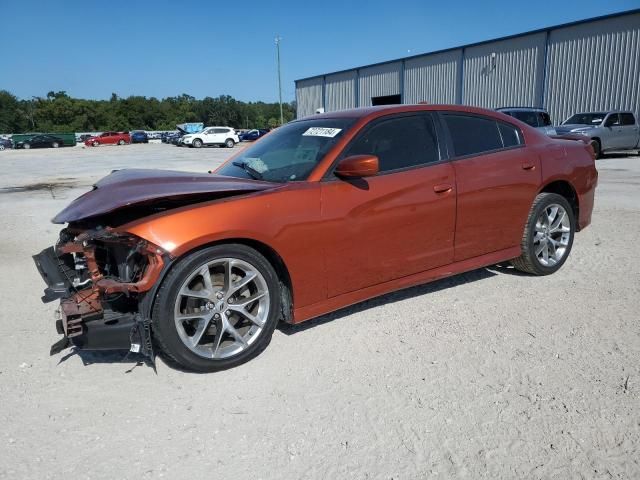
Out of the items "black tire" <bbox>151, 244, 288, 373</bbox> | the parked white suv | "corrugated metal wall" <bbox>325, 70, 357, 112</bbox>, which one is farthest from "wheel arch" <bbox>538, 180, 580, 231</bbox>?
the parked white suv

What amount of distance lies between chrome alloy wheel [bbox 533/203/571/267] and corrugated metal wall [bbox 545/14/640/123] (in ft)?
68.0

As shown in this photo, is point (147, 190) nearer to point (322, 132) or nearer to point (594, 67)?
point (322, 132)

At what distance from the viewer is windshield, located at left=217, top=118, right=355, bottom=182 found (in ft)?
11.7

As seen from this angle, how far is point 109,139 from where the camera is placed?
52.1 meters

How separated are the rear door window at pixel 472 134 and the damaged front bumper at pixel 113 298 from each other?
8.24 feet

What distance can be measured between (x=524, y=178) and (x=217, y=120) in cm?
11146

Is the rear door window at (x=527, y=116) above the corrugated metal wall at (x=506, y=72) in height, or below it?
below

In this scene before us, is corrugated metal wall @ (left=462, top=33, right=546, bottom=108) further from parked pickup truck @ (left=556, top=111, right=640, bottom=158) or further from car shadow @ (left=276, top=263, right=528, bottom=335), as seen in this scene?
car shadow @ (left=276, top=263, right=528, bottom=335)

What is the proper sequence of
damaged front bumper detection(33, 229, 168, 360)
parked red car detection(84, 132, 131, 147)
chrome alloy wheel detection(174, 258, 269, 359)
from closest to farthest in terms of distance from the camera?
1. damaged front bumper detection(33, 229, 168, 360)
2. chrome alloy wheel detection(174, 258, 269, 359)
3. parked red car detection(84, 132, 131, 147)

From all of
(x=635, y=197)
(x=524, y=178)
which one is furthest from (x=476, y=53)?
(x=524, y=178)

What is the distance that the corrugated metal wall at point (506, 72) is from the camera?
2533 cm

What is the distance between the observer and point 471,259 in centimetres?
415

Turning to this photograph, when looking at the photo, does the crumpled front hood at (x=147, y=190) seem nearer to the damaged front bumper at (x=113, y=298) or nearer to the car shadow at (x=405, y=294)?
the damaged front bumper at (x=113, y=298)

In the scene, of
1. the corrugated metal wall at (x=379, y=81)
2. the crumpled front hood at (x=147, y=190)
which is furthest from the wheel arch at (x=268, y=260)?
the corrugated metal wall at (x=379, y=81)
